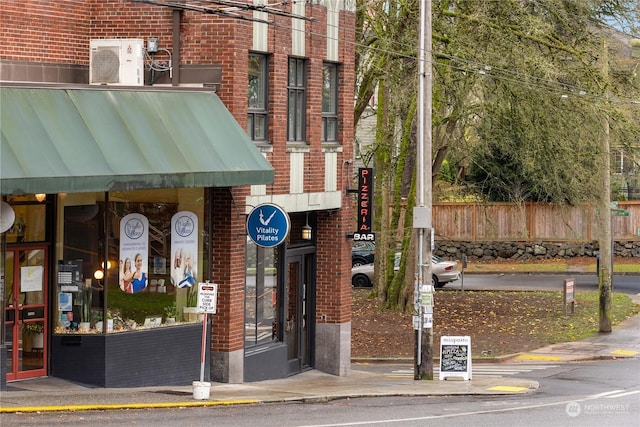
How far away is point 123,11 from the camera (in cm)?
2100

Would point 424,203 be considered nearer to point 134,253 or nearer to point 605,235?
point 134,253

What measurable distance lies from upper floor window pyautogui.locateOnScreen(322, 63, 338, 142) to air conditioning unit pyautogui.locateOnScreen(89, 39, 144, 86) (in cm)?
587

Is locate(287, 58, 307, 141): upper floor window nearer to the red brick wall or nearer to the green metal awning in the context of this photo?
the green metal awning

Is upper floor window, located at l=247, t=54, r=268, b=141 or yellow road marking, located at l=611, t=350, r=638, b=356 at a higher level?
upper floor window, located at l=247, t=54, r=268, b=141

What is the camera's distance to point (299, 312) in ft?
83.5

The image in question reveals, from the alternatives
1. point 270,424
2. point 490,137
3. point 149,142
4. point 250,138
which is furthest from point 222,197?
point 490,137

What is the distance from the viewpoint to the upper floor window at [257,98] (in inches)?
870

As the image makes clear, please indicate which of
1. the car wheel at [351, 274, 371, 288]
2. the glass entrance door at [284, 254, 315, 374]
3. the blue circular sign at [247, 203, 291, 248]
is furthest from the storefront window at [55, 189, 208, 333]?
the car wheel at [351, 274, 371, 288]

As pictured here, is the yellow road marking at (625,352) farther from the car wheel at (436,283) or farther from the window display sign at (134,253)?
the window display sign at (134,253)

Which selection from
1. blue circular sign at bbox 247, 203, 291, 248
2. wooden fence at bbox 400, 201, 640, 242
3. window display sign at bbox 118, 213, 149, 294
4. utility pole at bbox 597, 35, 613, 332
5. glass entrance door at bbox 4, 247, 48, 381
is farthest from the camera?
wooden fence at bbox 400, 201, 640, 242

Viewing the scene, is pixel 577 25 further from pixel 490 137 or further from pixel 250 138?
pixel 250 138

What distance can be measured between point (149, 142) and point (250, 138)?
313 cm

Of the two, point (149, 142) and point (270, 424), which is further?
point (149, 142)

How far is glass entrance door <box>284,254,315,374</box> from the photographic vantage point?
2509cm
